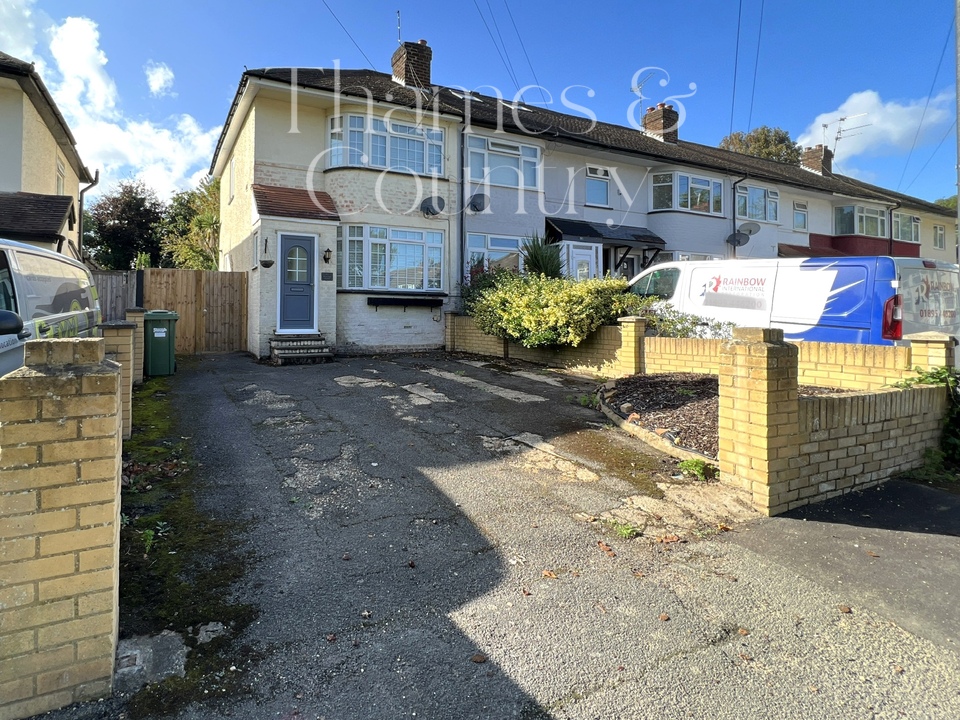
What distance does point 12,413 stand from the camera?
2.04 metres

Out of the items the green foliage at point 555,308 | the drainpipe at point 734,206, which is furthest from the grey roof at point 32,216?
the drainpipe at point 734,206

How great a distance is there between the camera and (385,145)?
13953 millimetres

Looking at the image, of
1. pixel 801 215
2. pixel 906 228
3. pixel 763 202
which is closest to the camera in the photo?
pixel 763 202

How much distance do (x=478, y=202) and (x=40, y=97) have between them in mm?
10719

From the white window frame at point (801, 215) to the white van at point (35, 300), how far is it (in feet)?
81.2

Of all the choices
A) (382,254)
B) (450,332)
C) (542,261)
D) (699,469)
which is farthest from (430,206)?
(699,469)

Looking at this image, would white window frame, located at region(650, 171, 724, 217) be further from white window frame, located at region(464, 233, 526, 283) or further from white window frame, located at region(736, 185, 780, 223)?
white window frame, located at region(464, 233, 526, 283)

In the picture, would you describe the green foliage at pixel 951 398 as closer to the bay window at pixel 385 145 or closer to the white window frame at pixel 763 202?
the bay window at pixel 385 145

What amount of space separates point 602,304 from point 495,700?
8.33m

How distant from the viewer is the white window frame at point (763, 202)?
21.1 meters

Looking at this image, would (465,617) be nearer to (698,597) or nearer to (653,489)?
(698,597)

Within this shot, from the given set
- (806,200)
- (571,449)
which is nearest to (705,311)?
(571,449)

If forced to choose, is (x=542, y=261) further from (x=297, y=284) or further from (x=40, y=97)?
(x=40, y=97)

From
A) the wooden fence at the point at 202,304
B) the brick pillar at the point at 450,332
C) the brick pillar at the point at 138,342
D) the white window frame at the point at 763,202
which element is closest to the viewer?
the brick pillar at the point at 138,342
